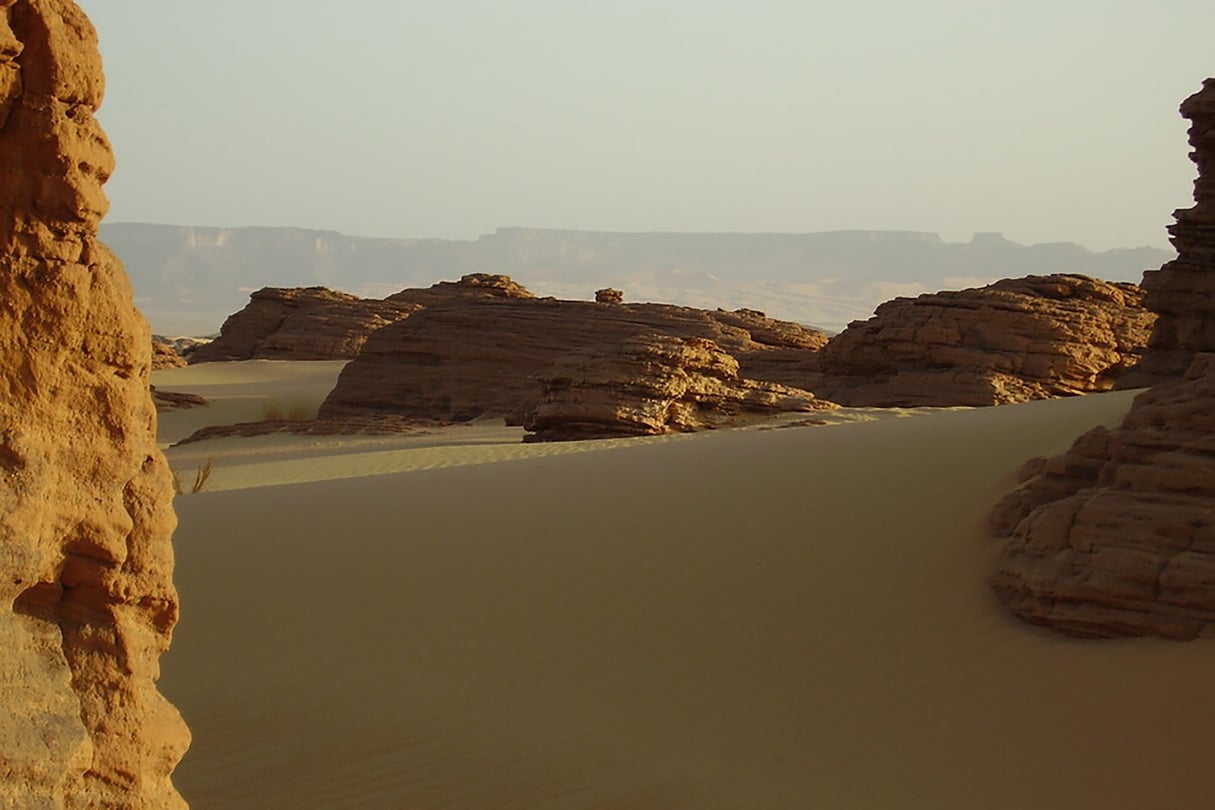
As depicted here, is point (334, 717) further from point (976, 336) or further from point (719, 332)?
point (719, 332)

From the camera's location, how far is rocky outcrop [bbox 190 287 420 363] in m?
41.7

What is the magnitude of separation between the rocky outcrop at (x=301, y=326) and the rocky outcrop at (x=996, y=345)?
773 inches

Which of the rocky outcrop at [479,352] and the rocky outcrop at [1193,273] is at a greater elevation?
the rocky outcrop at [1193,273]

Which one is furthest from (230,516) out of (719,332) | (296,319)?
(296,319)

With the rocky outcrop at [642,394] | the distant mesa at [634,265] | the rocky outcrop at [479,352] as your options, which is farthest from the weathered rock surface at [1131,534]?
the distant mesa at [634,265]

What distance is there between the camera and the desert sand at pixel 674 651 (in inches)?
280

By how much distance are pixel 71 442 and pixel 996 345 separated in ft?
64.4

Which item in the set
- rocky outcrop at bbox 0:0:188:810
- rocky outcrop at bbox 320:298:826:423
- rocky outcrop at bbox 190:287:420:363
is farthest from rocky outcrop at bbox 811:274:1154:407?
rocky outcrop at bbox 190:287:420:363

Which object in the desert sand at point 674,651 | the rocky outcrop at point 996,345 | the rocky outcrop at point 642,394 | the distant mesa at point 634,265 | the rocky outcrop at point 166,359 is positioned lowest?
the desert sand at point 674,651

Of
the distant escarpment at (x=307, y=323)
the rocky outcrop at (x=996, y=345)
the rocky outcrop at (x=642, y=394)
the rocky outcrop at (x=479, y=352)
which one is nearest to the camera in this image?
the rocky outcrop at (x=642, y=394)

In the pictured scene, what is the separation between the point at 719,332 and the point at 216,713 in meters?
22.0

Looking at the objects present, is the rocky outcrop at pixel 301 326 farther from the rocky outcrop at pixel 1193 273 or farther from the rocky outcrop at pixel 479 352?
the rocky outcrop at pixel 1193 273

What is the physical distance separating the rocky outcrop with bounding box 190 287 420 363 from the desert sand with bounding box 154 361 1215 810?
94.6 feet

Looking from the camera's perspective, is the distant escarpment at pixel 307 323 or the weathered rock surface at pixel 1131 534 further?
the distant escarpment at pixel 307 323
